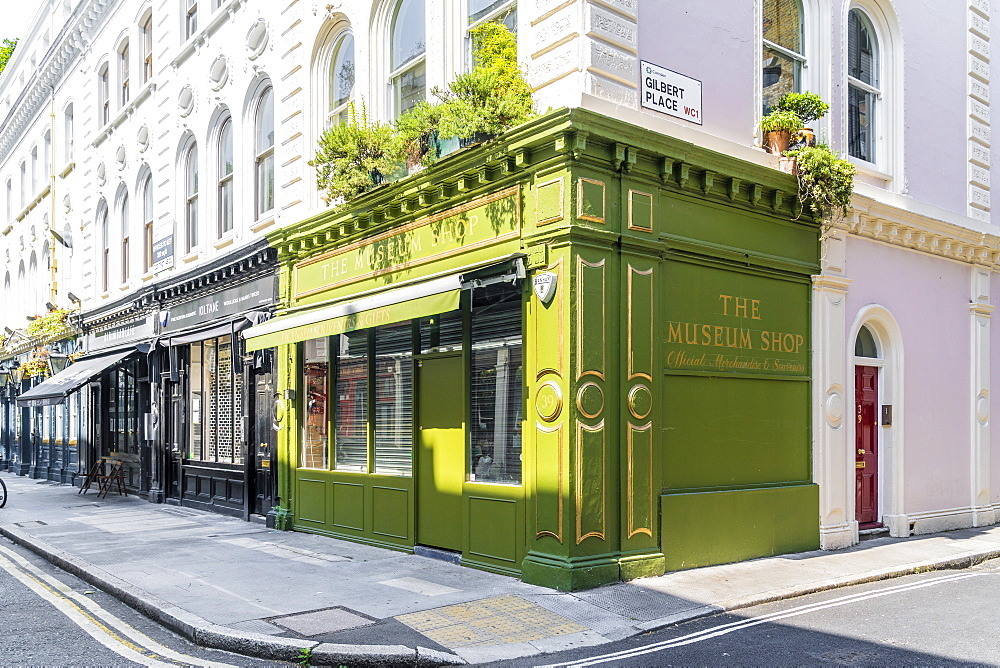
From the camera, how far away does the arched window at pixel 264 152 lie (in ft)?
49.5

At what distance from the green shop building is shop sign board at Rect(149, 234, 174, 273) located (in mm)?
7445

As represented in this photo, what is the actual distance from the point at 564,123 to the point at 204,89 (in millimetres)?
10977

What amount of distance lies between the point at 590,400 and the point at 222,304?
30.2ft

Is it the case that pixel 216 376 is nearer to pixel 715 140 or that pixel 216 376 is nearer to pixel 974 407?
pixel 715 140

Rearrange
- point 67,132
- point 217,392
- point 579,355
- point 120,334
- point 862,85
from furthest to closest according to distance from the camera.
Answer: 1. point 67,132
2. point 120,334
3. point 217,392
4. point 862,85
5. point 579,355

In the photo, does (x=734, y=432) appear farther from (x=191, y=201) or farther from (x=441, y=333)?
(x=191, y=201)

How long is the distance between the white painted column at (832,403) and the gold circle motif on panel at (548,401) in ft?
13.4

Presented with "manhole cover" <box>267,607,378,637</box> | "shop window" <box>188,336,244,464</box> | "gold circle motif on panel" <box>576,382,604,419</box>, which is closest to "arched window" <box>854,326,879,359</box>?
"gold circle motif on panel" <box>576,382,604,419</box>

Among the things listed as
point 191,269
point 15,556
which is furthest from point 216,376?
point 15,556

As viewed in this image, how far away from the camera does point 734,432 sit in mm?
10016

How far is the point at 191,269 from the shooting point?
16797 millimetres

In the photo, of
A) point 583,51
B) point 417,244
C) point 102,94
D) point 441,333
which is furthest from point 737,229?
point 102,94

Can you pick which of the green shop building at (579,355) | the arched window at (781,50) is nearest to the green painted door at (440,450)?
the green shop building at (579,355)

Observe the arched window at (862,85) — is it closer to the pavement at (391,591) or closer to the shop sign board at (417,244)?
the pavement at (391,591)
